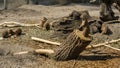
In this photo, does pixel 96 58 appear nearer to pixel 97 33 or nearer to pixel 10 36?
pixel 97 33

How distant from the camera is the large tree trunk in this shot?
23.1ft

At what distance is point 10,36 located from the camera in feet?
32.6

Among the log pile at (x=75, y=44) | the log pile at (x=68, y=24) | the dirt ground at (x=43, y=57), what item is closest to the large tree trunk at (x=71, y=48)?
the log pile at (x=75, y=44)

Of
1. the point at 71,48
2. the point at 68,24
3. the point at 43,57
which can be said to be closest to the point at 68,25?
the point at 68,24

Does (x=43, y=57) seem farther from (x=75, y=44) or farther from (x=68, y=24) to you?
(x=68, y=24)

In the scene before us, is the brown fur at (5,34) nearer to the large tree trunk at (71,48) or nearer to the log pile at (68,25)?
the log pile at (68,25)

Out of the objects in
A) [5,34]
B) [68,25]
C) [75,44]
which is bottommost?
[5,34]

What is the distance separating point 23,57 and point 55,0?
43.3ft

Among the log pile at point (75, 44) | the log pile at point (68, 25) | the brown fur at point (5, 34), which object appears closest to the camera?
the log pile at point (75, 44)

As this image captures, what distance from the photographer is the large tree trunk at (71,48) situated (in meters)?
7.04

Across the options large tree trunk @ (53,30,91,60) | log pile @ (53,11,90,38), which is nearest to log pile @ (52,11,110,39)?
log pile @ (53,11,90,38)

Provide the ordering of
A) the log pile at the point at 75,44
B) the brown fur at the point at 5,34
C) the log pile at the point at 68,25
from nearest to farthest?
1. the log pile at the point at 75,44
2. the log pile at the point at 68,25
3. the brown fur at the point at 5,34

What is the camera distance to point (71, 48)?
23.5 feet

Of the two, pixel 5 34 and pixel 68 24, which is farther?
pixel 5 34
